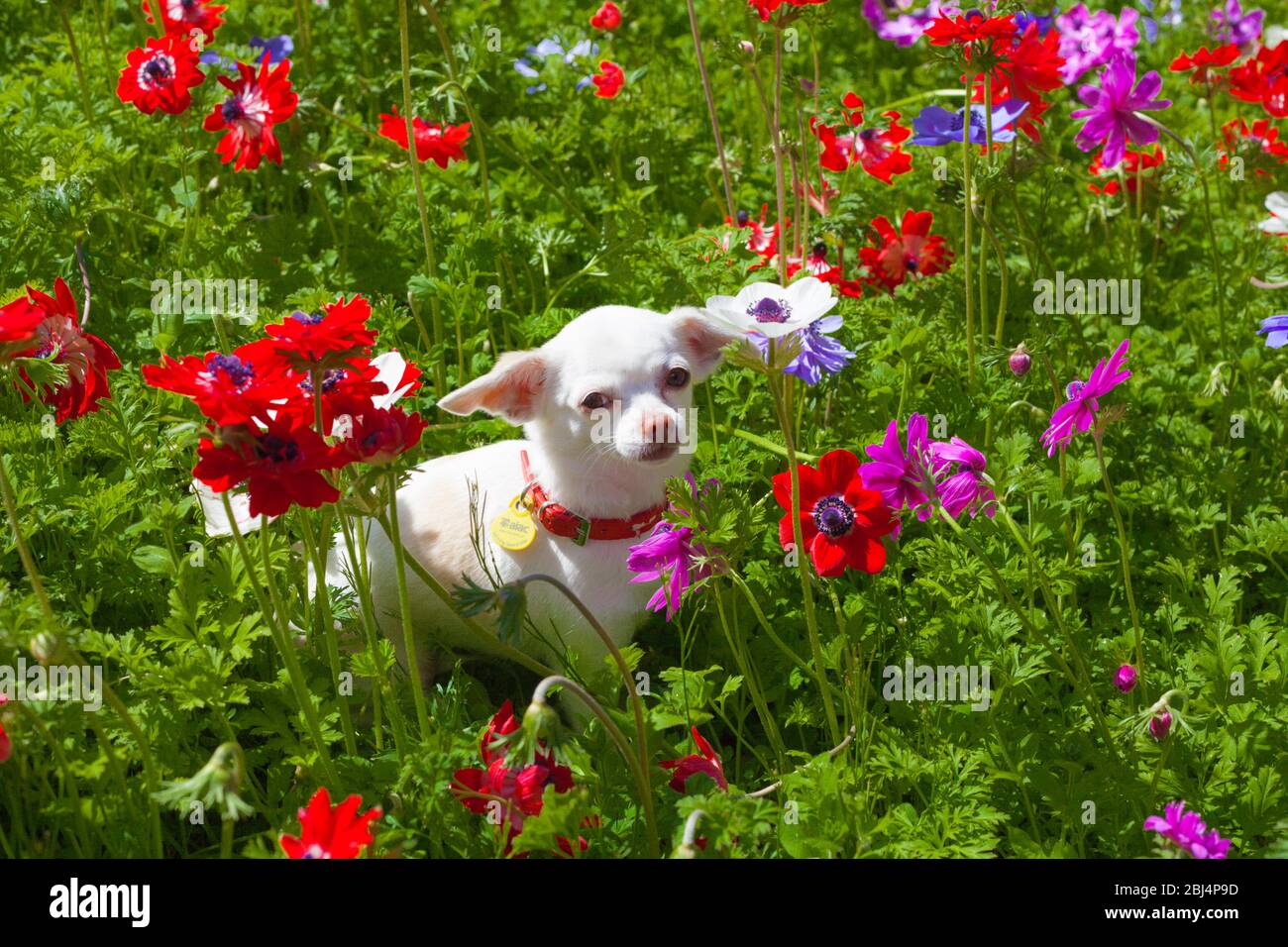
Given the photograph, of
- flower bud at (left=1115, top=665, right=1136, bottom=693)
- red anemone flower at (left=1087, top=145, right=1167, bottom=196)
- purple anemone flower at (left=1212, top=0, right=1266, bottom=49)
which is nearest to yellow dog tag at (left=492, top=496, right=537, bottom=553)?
flower bud at (left=1115, top=665, right=1136, bottom=693)

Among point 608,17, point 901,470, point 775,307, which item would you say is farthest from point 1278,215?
point 608,17

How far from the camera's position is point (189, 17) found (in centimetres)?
409

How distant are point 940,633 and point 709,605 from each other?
547 mm

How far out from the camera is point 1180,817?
7.02 feet

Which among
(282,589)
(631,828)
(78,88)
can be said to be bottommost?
(631,828)

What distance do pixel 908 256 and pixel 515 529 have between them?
168cm

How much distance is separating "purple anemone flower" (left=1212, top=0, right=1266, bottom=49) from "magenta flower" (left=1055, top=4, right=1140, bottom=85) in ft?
3.13

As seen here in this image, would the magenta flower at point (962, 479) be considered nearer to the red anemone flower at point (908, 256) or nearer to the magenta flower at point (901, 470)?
the magenta flower at point (901, 470)

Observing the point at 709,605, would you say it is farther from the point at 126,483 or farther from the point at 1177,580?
the point at 126,483

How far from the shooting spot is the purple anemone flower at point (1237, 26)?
5605 millimetres

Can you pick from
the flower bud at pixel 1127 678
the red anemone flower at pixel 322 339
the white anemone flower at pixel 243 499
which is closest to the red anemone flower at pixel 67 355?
the white anemone flower at pixel 243 499

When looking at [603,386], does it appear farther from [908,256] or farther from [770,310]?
[908,256]
